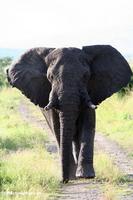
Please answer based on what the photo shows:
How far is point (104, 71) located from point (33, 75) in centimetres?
140

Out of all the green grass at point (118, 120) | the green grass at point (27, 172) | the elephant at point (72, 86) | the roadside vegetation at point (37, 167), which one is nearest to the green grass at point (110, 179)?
the roadside vegetation at point (37, 167)

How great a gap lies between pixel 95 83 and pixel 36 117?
20.6 meters

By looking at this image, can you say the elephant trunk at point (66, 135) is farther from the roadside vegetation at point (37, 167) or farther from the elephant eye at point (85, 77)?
the elephant eye at point (85, 77)

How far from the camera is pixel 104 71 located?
48.8 ft

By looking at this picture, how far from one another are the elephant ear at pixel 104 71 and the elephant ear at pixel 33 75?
0.82 metres

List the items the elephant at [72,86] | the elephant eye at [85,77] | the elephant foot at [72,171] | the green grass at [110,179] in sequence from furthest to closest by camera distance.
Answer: the elephant eye at [85,77] < the elephant foot at [72,171] < the elephant at [72,86] < the green grass at [110,179]

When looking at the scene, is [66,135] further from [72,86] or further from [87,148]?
[72,86]

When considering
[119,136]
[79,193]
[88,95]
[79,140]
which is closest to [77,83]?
[88,95]

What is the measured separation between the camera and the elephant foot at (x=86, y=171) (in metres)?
13.5

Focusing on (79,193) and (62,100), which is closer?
(79,193)

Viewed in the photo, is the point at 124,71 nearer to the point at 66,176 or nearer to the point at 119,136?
the point at 66,176

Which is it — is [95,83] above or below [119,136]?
above

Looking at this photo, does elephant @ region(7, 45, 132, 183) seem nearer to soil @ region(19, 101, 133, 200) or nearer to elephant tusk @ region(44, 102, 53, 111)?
elephant tusk @ region(44, 102, 53, 111)

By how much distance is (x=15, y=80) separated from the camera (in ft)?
47.8
